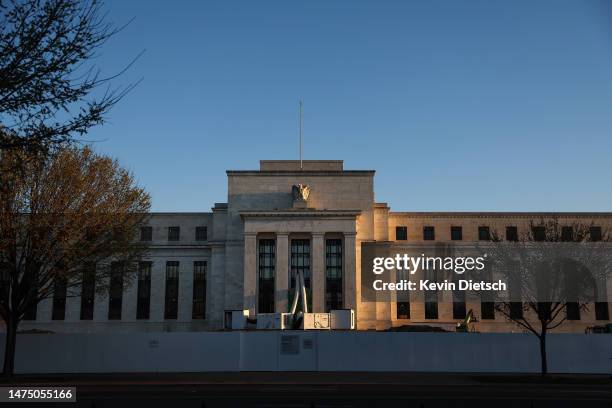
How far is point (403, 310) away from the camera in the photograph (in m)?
75.4

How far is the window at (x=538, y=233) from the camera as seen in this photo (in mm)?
44188

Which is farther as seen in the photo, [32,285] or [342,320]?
[342,320]

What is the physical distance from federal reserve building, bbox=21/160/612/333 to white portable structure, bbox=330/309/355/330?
11392 millimetres

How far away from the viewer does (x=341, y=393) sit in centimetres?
2778

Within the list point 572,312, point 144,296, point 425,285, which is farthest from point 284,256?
point 572,312

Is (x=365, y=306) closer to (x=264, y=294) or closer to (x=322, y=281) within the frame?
(x=322, y=281)

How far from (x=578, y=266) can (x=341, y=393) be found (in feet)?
75.3

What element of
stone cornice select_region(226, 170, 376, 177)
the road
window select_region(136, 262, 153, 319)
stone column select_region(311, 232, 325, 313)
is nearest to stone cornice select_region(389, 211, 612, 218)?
stone cornice select_region(226, 170, 376, 177)

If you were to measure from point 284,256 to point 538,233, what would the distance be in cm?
3198

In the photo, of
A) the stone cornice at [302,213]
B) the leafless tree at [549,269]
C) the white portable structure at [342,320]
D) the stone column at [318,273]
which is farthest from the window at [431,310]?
the leafless tree at [549,269]

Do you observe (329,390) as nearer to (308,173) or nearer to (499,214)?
(308,173)

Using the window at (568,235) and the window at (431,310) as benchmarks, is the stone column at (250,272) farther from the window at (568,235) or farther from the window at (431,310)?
the window at (568,235)

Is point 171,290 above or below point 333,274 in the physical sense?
below

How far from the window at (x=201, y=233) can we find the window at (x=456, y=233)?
3076cm
